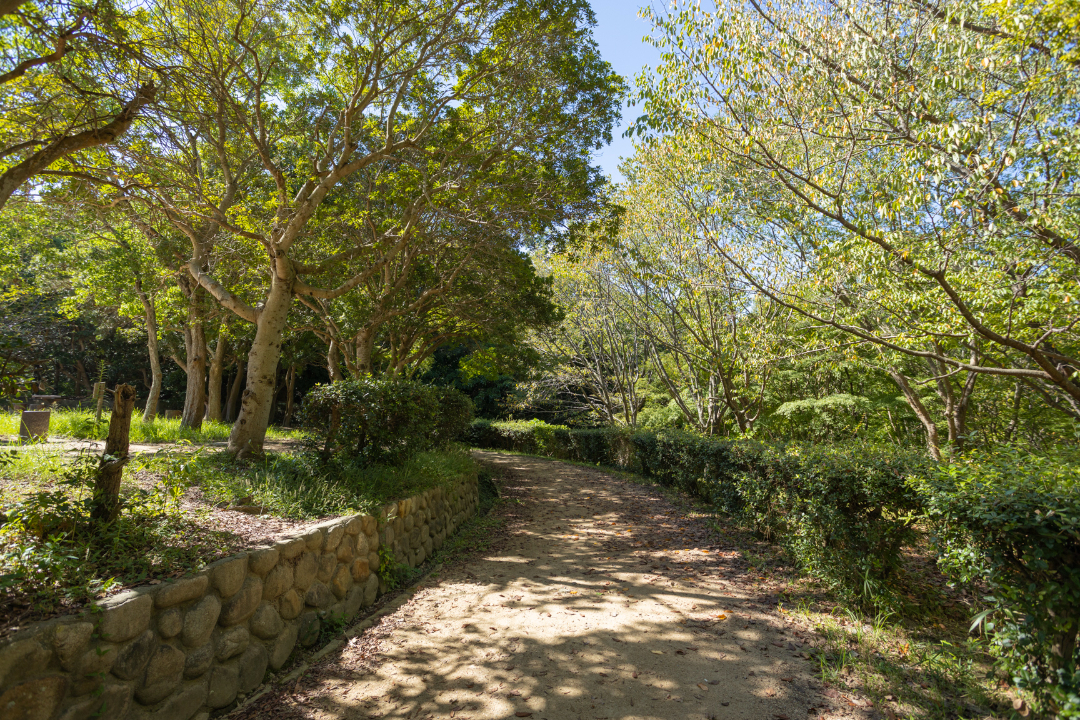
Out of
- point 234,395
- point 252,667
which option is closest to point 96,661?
point 252,667

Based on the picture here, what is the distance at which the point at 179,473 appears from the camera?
3.81 m

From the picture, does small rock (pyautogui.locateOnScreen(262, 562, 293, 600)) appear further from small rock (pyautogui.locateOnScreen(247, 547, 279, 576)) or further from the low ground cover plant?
the low ground cover plant

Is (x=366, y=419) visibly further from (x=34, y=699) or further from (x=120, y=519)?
(x=34, y=699)

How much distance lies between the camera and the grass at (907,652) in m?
3.12

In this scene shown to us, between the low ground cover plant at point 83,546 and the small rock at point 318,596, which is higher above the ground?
the low ground cover plant at point 83,546

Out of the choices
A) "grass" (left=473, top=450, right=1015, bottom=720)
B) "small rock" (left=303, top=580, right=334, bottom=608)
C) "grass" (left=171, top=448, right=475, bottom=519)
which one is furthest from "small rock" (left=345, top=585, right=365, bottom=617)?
"grass" (left=473, top=450, right=1015, bottom=720)

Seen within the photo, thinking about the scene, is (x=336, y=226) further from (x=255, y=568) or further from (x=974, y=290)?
(x=974, y=290)

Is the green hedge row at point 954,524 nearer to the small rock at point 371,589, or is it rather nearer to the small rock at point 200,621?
the small rock at point 371,589

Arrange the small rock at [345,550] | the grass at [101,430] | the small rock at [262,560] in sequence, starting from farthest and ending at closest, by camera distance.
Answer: the grass at [101,430] → the small rock at [345,550] → the small rock at [262,560]

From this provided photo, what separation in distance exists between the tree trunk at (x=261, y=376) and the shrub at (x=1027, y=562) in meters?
7.37

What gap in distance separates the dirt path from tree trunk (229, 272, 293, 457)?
3.44m

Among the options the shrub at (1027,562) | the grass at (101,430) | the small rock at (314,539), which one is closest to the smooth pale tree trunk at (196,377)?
the grass at (101,430)

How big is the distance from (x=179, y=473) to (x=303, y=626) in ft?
4.98

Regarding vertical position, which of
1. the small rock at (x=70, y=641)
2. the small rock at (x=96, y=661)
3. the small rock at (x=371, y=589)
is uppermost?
the small rock at (x=70, y=641)
